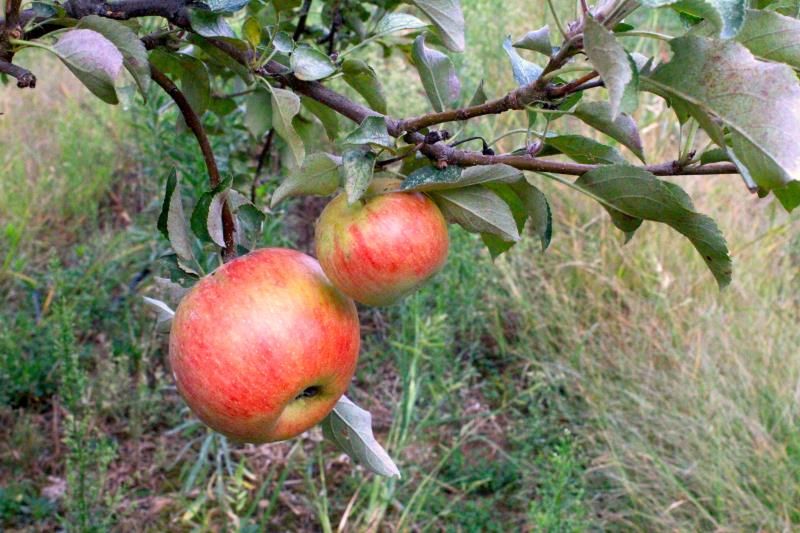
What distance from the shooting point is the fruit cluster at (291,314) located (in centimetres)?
57

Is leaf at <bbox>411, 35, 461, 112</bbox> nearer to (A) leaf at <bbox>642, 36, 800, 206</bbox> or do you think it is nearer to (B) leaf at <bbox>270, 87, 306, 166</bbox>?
(B) leaf at <bbox>270, 87, 306, 166</bbox>

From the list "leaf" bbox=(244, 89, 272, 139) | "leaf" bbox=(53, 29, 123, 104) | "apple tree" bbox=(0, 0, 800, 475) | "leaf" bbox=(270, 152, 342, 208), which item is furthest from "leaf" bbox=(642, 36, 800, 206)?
"leaf" bbox=(244, 89, 272, 139)

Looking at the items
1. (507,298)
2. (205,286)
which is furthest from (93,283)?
(205,286)

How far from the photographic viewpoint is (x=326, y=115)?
0.83 m

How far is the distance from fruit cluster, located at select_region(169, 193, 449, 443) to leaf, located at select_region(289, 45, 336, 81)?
112 mm

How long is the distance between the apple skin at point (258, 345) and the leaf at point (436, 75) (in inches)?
7.6

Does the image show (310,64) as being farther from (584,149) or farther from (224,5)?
(584,149)

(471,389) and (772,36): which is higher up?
(772,36)

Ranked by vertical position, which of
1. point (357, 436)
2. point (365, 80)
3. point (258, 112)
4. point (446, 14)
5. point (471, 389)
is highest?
point (446, 14)

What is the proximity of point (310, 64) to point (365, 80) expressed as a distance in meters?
0.08

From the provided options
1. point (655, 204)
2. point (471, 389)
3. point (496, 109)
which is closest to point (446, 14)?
point (496, 109)

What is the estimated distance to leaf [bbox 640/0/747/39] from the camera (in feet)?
1.37

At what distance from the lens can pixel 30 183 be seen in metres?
3.06

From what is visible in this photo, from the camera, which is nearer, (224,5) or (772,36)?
(772,36)
